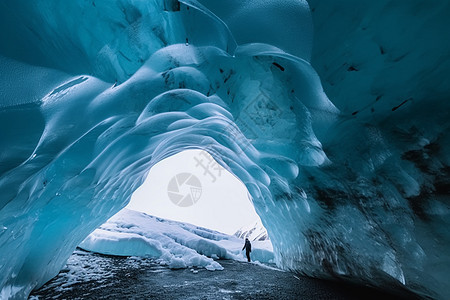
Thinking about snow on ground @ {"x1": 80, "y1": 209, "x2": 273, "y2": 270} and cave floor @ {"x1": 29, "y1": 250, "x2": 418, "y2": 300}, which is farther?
snow on ground @ {"x1": 80, "y1": 209, "x2": 273, "y2": 270}

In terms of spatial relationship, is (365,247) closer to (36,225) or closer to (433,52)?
(433,52)

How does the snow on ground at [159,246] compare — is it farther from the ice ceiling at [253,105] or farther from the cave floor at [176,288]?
the ice ceiling at [253,105]

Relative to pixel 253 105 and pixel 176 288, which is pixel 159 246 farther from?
pixel 253 105

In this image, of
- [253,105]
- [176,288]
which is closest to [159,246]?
[176,288]

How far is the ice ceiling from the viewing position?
6.54ft

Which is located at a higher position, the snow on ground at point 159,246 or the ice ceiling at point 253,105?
the ice ceiling at point 253,105

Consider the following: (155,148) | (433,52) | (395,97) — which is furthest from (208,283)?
(433,52)

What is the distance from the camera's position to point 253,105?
3.80 m

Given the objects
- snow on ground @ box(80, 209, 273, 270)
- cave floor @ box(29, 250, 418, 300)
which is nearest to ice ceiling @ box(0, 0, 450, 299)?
cave floor @ box(29, 250, 418, 300)

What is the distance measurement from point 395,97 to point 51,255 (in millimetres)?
6614

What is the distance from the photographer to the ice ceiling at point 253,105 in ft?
6.54

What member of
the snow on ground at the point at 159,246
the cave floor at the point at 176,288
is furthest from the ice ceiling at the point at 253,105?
the snow on ground at the point at 159,246

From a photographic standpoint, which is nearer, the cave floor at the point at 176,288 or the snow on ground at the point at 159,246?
the cave floor at the point at 176,288

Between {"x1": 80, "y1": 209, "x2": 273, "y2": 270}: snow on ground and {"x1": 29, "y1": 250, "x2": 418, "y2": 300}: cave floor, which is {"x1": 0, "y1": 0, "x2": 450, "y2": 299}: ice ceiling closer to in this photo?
{"x1": 29, "y1": 250, "x2": 418, "y2": 300}: cave floor
